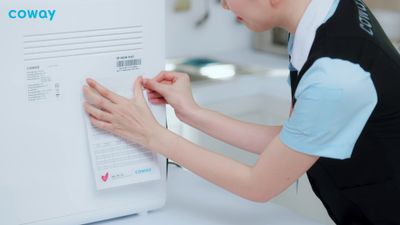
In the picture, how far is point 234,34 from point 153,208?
1558mm

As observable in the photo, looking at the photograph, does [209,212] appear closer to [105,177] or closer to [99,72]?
[105,177]

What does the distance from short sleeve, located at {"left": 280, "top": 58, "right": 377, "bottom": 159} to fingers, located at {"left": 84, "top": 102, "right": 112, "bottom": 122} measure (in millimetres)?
297

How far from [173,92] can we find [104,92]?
14 centimetres

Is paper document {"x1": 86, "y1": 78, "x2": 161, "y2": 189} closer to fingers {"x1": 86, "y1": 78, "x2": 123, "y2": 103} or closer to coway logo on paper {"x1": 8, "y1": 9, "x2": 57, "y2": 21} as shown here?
fingers {"x1": 86, "y1": 78, "x2": 123, "y2": 103}

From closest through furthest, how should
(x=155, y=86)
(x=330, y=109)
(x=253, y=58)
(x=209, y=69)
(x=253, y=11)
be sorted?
(x=330, y=109) → (x=253, y=11) → (x=155, y=86) → (x=209, y=69) → (x=253, y=58)

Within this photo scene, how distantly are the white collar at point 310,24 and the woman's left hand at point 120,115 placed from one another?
266mm

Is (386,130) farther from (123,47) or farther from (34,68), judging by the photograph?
(34,68)

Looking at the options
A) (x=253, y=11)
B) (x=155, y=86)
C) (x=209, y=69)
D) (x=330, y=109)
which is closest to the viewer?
(x=330, y=109)

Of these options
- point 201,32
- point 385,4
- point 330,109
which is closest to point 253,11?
point 330,109

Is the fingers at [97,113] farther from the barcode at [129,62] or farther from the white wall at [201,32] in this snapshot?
the white wall at [201,32]

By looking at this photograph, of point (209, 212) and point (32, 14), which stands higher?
point (32, 14)

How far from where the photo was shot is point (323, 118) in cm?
85

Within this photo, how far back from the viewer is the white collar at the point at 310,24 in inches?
36.4

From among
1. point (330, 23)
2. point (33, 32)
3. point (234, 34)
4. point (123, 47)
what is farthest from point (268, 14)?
point (234, 34)
